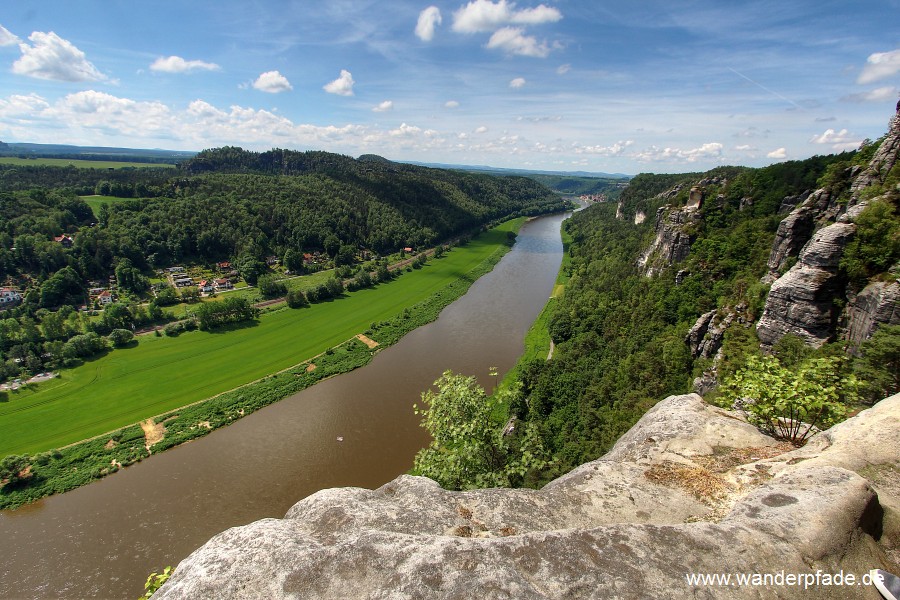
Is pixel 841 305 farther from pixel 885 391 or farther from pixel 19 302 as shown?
pixel 19 302

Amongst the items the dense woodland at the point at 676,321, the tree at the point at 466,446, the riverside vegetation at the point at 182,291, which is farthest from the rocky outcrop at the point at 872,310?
the riverside vegetation at the point at 182,291

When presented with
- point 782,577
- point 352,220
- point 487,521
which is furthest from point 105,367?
point 352,220

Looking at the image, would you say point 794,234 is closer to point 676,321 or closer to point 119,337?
point 676,321

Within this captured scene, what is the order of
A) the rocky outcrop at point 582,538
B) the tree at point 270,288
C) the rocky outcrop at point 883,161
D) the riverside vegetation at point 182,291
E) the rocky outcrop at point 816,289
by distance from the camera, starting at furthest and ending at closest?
the tree at point 270,288 → the riverside vegetation at point 182,291 → the rocky outcrop at point 883,161 → the rocky outcrop at point 816,289 → the rocky outcrop at point 582,538

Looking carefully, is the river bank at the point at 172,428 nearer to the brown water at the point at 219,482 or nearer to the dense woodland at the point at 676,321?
the brown water at the point at 219,482

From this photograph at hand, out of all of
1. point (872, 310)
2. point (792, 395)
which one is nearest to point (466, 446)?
point (792, 395)
